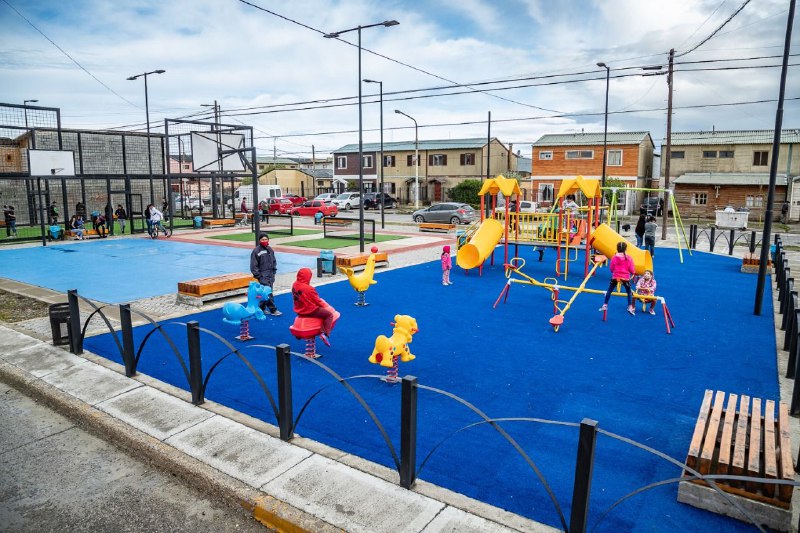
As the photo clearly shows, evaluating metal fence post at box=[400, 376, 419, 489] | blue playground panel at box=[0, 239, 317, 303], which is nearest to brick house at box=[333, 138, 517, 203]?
blue playground panel at box=[0, 239, 317, 303]

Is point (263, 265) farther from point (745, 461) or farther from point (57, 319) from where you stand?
point (745, 461)

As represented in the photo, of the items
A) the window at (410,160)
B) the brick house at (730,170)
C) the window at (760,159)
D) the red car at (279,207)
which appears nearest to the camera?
the brick house at (730,170)

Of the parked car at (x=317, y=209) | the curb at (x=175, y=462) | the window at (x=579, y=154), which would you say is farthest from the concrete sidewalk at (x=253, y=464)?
the window at (x=579, y=154)

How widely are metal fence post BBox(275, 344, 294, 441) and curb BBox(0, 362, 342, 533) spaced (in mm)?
869

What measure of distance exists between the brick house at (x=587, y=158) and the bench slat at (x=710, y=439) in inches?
1558

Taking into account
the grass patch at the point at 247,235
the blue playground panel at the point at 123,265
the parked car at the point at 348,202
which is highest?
the parked car at the point at 348,202

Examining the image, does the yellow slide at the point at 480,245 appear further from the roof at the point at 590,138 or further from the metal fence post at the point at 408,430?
the roof at the point at 590,138

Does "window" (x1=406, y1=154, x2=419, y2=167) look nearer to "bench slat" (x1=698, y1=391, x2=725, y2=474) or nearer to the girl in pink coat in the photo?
the girl in pink coat

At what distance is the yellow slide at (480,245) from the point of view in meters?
16.8

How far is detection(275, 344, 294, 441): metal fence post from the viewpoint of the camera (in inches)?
238

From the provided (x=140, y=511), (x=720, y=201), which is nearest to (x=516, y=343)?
(x=140, y=511)

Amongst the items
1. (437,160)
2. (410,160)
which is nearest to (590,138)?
(437,160)

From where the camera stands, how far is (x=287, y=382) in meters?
6.08

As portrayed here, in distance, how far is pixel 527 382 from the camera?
7.99 m
